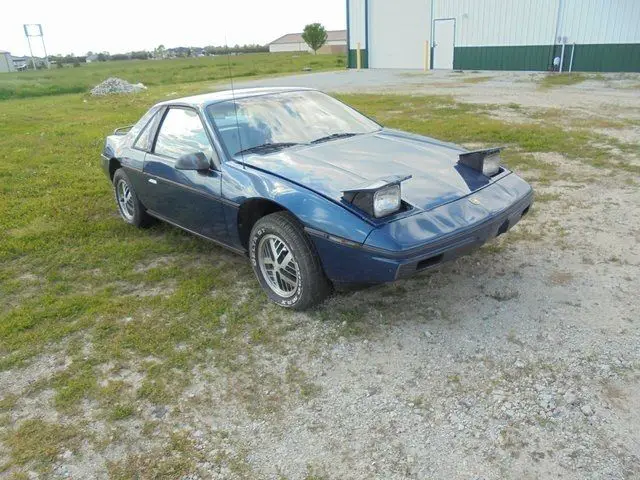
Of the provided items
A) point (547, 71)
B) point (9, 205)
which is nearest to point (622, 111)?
point (9, 205)

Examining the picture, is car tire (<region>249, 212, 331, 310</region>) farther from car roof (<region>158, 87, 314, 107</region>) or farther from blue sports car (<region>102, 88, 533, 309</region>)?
car roof (<region>158, 87, 314, 107</region>)

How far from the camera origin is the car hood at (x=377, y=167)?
3389 millimetres

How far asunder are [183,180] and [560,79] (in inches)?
753

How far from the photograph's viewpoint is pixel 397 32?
28.9 m

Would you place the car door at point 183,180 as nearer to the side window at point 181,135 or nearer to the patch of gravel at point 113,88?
the side window at point 181,135

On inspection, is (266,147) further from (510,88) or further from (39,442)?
(510,88)

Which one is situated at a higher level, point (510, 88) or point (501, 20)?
point (501, 20)

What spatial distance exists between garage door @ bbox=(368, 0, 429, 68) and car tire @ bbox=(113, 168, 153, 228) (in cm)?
2540

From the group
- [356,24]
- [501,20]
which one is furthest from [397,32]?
[501,20]

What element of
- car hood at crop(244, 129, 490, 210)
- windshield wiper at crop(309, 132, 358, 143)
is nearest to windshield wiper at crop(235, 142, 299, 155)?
car hood at crop(244, 129, 490, 210)

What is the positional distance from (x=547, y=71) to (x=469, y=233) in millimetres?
22759

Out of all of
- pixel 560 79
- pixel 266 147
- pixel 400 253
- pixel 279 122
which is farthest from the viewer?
pixel 560 79

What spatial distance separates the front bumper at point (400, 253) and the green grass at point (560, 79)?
15935mm

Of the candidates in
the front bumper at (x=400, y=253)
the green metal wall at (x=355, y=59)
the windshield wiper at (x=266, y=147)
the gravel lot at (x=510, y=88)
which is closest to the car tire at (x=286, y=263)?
the front bumper at (x=400, y=253)
